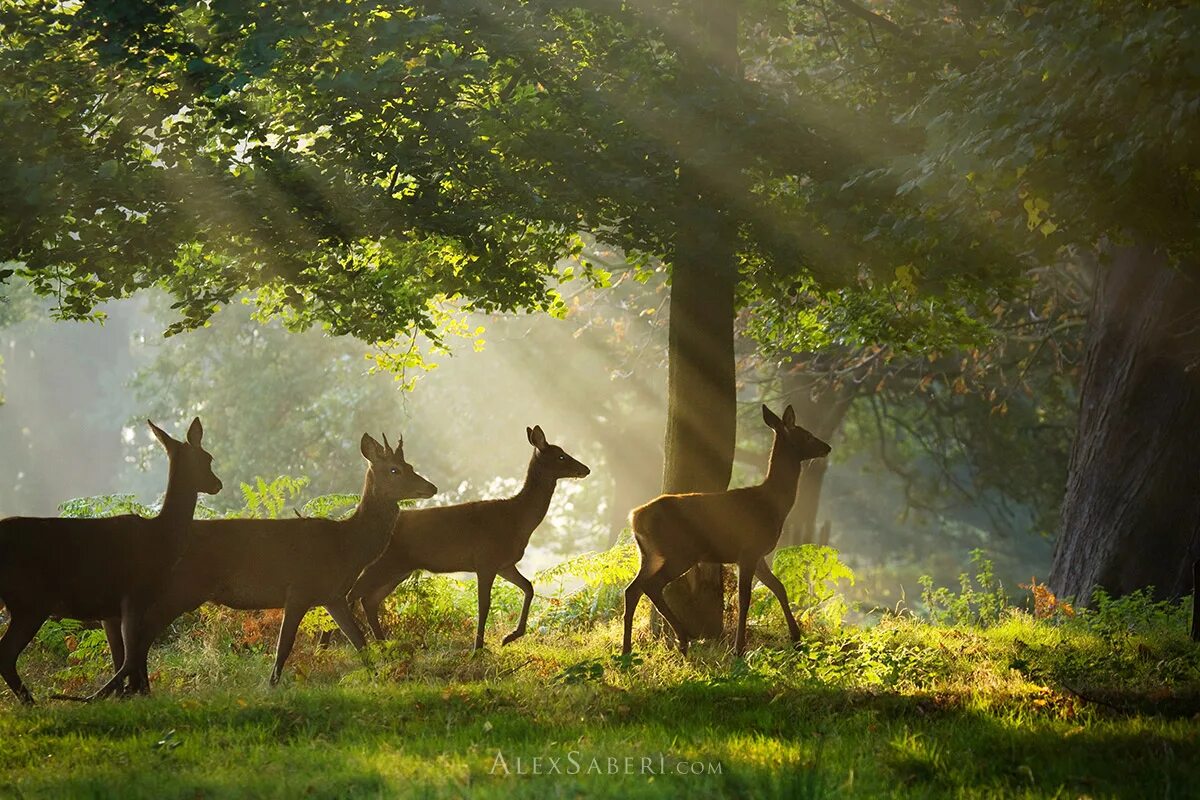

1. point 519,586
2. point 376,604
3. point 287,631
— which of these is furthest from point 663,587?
point 287,631

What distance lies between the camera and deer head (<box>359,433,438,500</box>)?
10719 mm

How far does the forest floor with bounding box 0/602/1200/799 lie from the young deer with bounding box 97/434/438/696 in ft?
1.88

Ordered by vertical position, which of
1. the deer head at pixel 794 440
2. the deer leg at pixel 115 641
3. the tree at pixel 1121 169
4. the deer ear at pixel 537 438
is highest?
the tree at pixel 1121 169

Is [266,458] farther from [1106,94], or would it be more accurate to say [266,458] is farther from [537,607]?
[1106,94]

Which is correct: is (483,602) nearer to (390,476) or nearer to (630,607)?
(630,607)

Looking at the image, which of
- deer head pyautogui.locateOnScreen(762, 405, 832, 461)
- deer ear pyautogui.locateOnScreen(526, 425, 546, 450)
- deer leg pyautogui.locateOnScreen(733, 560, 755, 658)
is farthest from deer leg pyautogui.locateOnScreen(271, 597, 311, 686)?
deer head pyautogui.locateOnScreen(762, 405, 832, 461)

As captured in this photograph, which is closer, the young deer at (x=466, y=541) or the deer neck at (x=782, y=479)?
the deer neck at (x=782, y=479)

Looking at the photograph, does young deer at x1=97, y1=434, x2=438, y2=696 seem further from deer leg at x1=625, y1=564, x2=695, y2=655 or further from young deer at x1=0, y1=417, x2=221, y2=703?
deer leg at x1=625, y1=564, x2=695, y2=655

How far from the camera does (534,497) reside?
11781mm

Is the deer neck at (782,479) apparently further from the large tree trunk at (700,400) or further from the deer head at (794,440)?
the large tree trunk at (700,400)

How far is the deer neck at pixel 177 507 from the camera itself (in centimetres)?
961

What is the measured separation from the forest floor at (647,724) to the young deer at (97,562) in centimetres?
58

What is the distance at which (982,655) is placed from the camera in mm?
10688

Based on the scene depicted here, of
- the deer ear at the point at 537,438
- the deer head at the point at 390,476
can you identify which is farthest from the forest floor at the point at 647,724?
the deer ear at the point at 537,438
